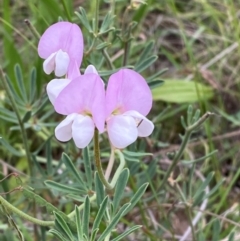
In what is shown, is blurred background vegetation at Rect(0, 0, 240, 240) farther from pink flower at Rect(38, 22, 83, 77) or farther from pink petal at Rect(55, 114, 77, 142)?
pink petal at Rect(55, 114, 77, 142)

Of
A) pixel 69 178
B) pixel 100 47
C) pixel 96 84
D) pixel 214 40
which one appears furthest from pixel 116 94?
pixel 214 40

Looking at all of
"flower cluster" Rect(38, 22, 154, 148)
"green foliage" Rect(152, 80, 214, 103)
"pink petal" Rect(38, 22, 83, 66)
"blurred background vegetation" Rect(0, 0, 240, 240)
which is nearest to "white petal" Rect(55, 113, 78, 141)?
"flower cluster" Rect(38, 22, 154, 148)

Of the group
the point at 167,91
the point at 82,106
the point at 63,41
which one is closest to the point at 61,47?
the point at 63,41

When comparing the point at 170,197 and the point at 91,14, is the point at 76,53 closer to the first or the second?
the point at 170,197

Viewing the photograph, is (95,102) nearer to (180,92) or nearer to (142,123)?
(142,123)

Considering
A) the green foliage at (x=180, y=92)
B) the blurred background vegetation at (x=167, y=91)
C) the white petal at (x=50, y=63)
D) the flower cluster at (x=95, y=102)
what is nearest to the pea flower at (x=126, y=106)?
the flower cluster at (x=95, y=102)

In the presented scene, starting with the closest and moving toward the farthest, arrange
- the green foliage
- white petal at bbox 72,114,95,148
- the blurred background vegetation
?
white petal at bbox 72,114,95,148
the blurred background vegetation
the green foliage

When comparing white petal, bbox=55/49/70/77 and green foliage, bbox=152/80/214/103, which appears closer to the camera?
white petal, bbox=55/49/70/77
